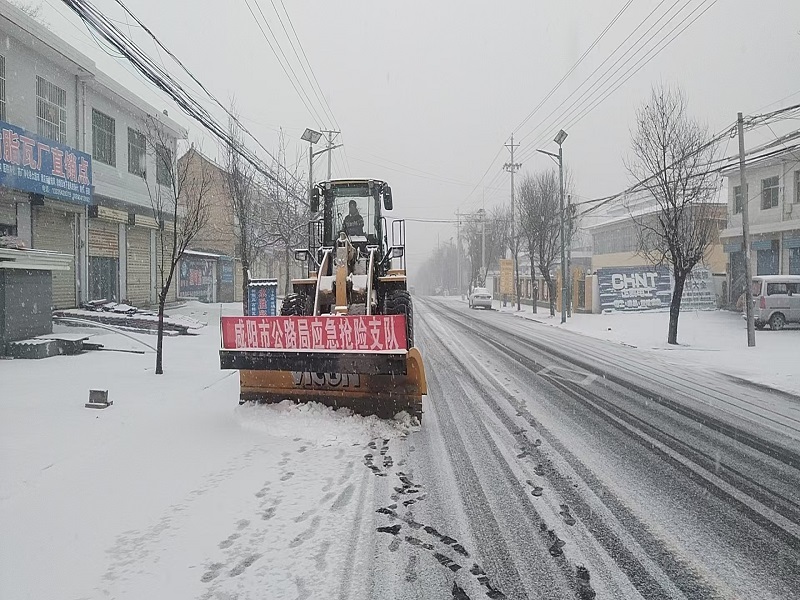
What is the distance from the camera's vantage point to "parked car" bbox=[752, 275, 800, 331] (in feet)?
68.0

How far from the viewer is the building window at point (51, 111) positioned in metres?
16.6

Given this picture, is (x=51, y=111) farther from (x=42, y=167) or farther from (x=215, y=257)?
(x=215, y=257)

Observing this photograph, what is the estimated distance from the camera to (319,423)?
6.98 m

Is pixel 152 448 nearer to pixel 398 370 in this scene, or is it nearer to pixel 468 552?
pixel 398 370

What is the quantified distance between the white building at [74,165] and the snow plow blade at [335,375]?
24.6 feet

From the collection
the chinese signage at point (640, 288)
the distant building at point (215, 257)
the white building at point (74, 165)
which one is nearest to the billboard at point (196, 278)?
the distant building at point (215, 257)

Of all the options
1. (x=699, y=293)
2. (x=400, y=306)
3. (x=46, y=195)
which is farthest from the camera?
(x=699, y=293)

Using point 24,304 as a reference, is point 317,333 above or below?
below

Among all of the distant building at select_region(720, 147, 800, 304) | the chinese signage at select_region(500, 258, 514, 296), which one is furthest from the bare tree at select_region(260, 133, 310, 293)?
the chinese signage at select_region(500, 258, 514, 296)

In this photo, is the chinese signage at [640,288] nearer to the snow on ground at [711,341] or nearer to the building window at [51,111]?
the snow on ground at [711,341]

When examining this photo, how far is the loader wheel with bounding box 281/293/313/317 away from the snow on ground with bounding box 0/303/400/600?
5.12ft

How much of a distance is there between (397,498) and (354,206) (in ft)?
22.5

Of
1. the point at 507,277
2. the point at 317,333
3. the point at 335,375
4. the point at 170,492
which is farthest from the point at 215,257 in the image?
the point at 170,492

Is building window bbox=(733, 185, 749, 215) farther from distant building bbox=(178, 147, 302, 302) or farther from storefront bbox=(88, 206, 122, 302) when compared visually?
storefront bbox=(88, 206, 122, 302)
